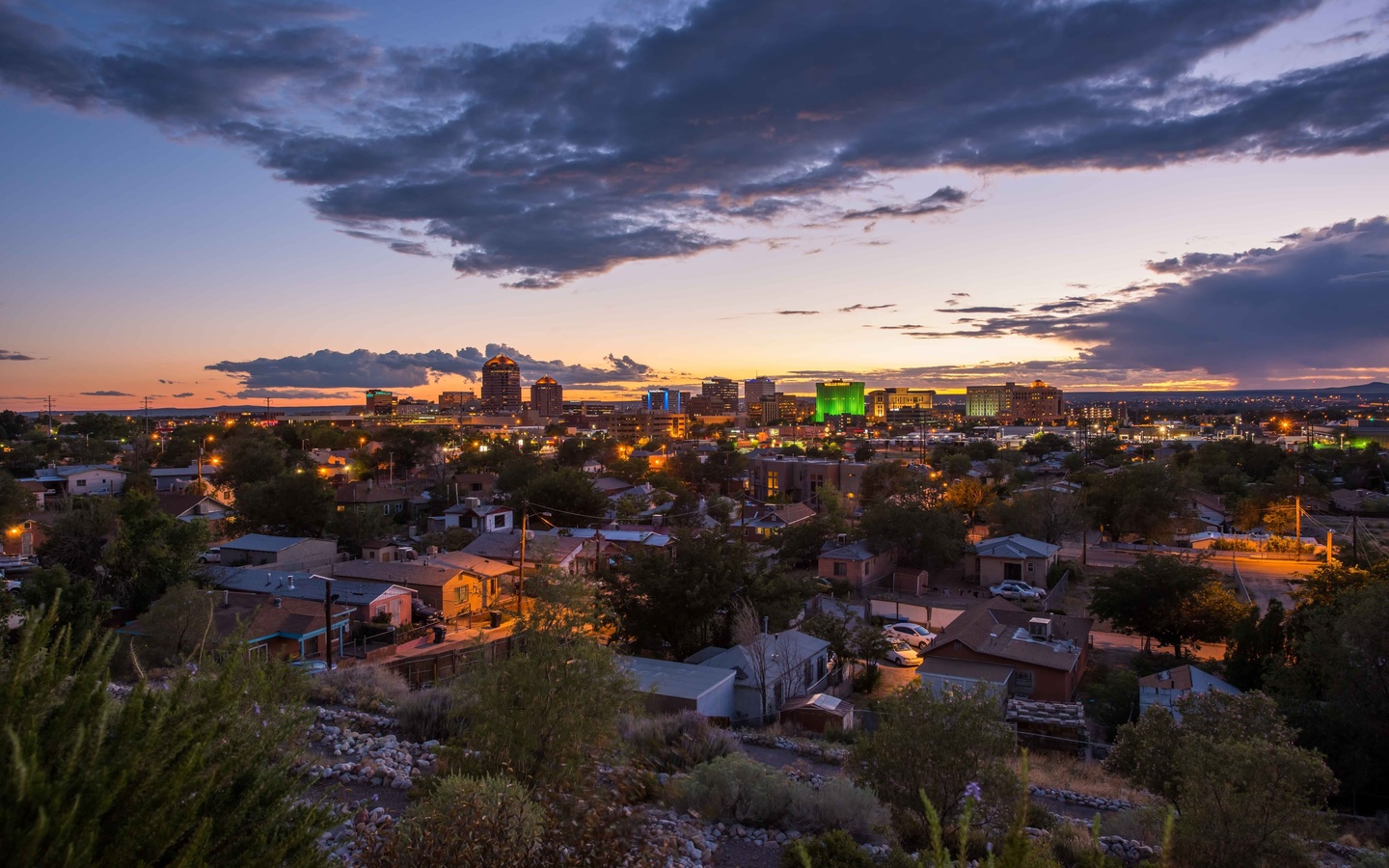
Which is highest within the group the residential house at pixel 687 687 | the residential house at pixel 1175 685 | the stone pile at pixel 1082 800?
the stone pile at pixel 1082 800

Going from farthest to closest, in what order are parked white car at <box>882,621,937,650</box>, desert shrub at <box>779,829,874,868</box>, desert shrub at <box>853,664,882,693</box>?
parked white car at <box>882,621,937,650</box> → desert shrub at <box>853,664,882,693</box> → desert shrub at <box>779,829,874,868</box>

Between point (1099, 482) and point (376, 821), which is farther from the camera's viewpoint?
point (1099, 482)

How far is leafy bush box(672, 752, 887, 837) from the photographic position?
25.3ft

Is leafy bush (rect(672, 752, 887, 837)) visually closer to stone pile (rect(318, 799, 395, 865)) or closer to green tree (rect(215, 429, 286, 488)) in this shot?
stone pile (rect(318, 799, 395, 865))

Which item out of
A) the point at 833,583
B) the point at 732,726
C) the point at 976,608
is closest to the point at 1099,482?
the point at 833,583

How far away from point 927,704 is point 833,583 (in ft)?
78.5

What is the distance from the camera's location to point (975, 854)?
7.35 meters

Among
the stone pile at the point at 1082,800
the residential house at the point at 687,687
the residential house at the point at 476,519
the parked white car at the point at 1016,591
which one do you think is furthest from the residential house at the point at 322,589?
the parked white car at the point at 1016,591

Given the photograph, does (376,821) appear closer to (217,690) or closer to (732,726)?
(217,690)

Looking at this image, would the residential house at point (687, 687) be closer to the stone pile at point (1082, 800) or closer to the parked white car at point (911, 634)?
the stone pile at point (1082, 800)

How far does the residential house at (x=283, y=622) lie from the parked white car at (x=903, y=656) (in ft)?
46.4

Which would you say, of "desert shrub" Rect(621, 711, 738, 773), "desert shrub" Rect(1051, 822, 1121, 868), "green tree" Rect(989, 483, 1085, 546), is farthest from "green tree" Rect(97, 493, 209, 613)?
"green tree" Rect(989, 483, 1085, 546)

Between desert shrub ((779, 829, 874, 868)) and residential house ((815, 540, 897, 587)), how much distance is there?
81.5 feet

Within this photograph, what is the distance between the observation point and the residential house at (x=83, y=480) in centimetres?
4116
